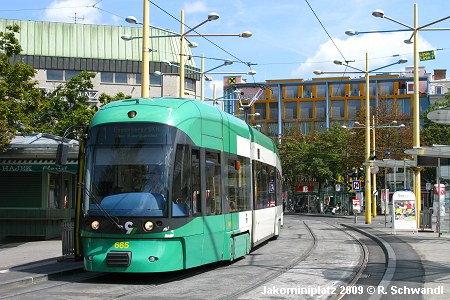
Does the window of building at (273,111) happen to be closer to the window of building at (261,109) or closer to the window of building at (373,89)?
the window of building at (261,109)

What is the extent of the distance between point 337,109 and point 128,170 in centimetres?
9246

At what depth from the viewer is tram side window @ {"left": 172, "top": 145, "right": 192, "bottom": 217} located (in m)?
12.4

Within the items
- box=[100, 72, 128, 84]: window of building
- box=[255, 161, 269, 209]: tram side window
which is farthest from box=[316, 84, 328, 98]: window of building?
box=[255, 161, 269, 209]: tram side window

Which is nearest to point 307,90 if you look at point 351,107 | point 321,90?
point 321,90

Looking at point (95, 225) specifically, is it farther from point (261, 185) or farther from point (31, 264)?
point (261, 185)

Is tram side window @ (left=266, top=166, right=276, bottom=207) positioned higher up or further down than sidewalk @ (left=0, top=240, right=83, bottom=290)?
higher up

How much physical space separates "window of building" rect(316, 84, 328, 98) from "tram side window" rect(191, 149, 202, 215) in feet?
300

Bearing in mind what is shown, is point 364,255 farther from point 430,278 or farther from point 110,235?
point 110,235

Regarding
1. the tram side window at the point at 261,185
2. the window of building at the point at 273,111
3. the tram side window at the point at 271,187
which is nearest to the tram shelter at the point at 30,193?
the tram side window at the point at 271,187

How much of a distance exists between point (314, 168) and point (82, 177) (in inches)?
2371

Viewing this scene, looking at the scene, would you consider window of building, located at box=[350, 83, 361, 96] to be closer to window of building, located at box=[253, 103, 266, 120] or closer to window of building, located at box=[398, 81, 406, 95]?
window of building, located at box=[398, 81, 406, 95]

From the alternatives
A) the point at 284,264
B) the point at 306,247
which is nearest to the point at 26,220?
the point at 306,247

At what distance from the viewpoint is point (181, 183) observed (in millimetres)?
12547

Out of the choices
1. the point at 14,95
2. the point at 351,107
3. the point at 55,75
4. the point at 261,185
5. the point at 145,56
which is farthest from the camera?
the point at 351,107
